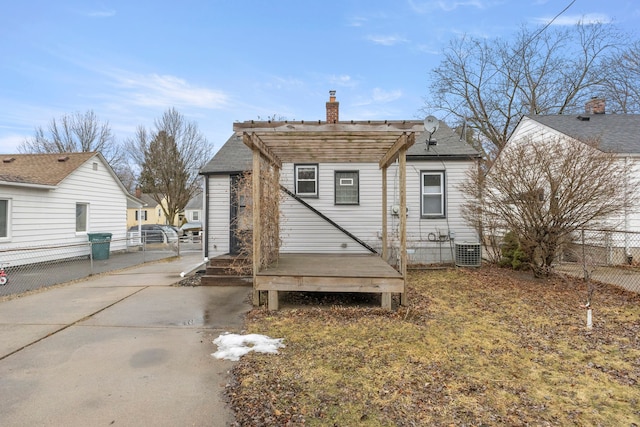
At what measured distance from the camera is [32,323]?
4672 millimetres

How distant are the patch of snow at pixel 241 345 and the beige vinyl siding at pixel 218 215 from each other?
17.1 feet

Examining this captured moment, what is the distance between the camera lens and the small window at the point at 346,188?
971cm

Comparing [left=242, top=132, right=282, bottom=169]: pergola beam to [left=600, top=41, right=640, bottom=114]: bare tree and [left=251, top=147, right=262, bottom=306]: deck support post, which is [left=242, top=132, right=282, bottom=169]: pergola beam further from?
[left=600, top=41, right=640, bottom=114]: bare tree

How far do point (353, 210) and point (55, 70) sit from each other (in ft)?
42.7

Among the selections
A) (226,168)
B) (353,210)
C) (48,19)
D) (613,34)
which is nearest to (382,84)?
(353,210)

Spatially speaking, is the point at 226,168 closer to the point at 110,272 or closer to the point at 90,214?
the point at 110,272

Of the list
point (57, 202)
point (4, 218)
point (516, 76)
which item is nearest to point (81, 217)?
point (57, 202)

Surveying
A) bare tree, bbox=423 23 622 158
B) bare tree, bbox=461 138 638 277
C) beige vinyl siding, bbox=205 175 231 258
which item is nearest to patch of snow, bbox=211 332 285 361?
beige vinyl siding, bbox=205 175 231 258

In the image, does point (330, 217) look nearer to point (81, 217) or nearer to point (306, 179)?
point (306, 179)

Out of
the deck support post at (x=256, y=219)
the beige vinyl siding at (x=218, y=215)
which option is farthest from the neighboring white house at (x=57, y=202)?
the deck support post at (x=256, y=219)

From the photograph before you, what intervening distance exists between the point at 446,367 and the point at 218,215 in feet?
24.3

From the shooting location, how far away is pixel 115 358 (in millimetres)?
3514

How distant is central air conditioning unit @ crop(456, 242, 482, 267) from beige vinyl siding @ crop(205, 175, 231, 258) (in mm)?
6602

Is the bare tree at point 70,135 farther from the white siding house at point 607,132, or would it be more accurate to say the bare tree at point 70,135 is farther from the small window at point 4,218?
the white siding house at point 607,132
